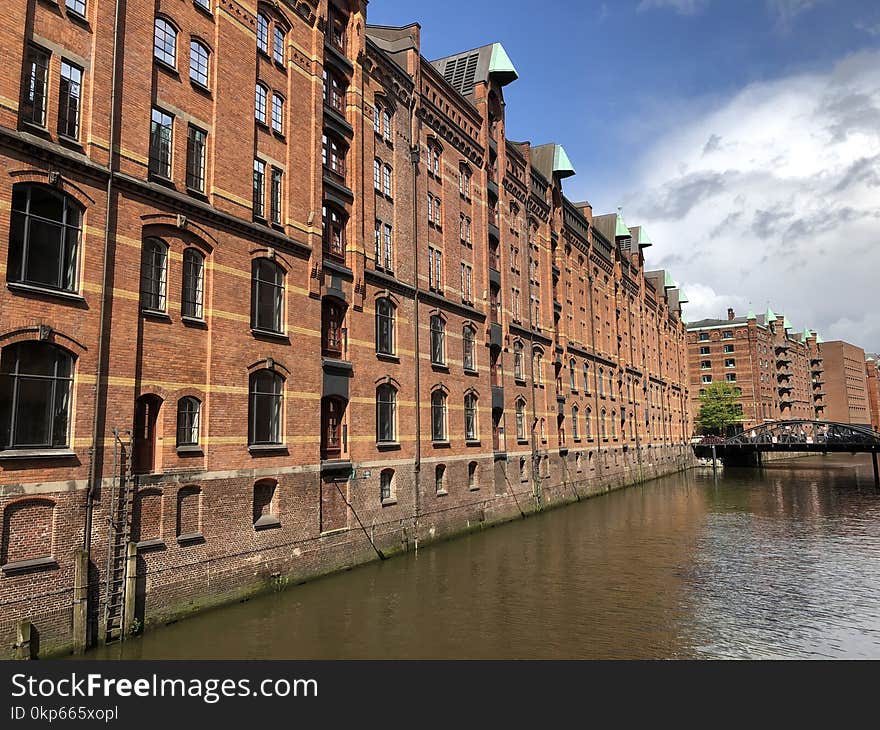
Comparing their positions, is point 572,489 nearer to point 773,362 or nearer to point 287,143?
point 287,143

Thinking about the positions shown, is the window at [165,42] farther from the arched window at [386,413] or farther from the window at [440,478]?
the window at [440,478]

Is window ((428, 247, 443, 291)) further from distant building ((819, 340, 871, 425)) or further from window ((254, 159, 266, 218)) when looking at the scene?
distant building ((819, 340, 871, 425))

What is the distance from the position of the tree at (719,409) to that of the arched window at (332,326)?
79.3 meters

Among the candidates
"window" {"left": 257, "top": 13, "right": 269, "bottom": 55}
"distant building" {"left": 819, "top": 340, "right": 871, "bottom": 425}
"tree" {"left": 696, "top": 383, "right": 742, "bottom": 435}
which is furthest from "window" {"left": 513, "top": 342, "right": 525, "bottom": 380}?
"distant building" {"left": 819, "top": 340, "right": 871, "bottom": 425}

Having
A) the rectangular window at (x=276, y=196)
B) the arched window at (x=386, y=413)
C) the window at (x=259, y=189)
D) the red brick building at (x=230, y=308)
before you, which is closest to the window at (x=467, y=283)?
the red brick building at (x=230, y=308)

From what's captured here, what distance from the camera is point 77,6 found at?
14.0 m

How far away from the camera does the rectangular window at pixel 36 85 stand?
42.4ft

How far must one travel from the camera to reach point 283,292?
19203 millimetres

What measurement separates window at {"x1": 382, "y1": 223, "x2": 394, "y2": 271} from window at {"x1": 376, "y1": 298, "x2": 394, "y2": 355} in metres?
1.40

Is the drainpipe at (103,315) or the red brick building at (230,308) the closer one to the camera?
the red brick building at (230,308)

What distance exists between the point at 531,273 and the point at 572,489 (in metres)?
14.2

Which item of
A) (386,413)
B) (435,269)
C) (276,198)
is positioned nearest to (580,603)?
(386,413)

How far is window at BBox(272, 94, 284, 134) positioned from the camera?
19500mm

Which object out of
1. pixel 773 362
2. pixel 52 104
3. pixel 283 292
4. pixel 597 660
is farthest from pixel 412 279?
pixel 773 362
